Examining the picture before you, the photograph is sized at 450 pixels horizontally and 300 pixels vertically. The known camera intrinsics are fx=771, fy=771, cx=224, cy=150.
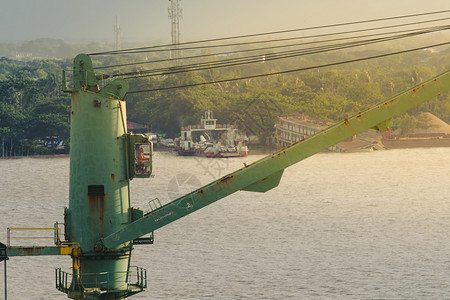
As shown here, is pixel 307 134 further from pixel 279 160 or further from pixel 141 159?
pixel 279 160

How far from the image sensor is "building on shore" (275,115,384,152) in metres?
187

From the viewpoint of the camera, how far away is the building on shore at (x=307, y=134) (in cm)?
18675

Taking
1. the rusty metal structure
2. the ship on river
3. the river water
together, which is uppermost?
the ship on river

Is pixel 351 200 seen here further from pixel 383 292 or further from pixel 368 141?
pixel 368 141

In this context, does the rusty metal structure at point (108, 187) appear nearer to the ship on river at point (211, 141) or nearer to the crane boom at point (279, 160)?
the crane boom at point (279, 160)

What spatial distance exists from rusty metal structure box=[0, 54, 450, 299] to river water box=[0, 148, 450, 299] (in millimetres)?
17329

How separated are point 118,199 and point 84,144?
2217mm

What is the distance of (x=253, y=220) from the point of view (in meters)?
74.7

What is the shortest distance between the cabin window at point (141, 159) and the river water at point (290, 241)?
701 inches

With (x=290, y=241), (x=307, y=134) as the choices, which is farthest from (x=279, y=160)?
(x=307, y=134)

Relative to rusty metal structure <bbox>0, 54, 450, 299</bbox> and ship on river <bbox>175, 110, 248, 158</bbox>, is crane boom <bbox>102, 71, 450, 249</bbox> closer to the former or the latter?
rusty metal structure <bbox>0, 54, 450, 299</bbox>

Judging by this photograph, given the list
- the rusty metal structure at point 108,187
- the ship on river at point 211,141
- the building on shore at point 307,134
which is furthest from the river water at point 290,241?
the building on shore at point 307,134

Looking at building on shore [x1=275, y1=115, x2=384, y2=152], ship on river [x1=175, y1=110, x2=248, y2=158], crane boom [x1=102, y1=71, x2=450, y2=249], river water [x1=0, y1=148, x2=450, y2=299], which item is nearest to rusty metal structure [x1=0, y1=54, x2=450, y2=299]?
crane boom [x1=102, y1=71, x2=450, y2=249]

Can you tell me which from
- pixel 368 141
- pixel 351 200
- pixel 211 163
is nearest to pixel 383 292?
pixel 351 200
